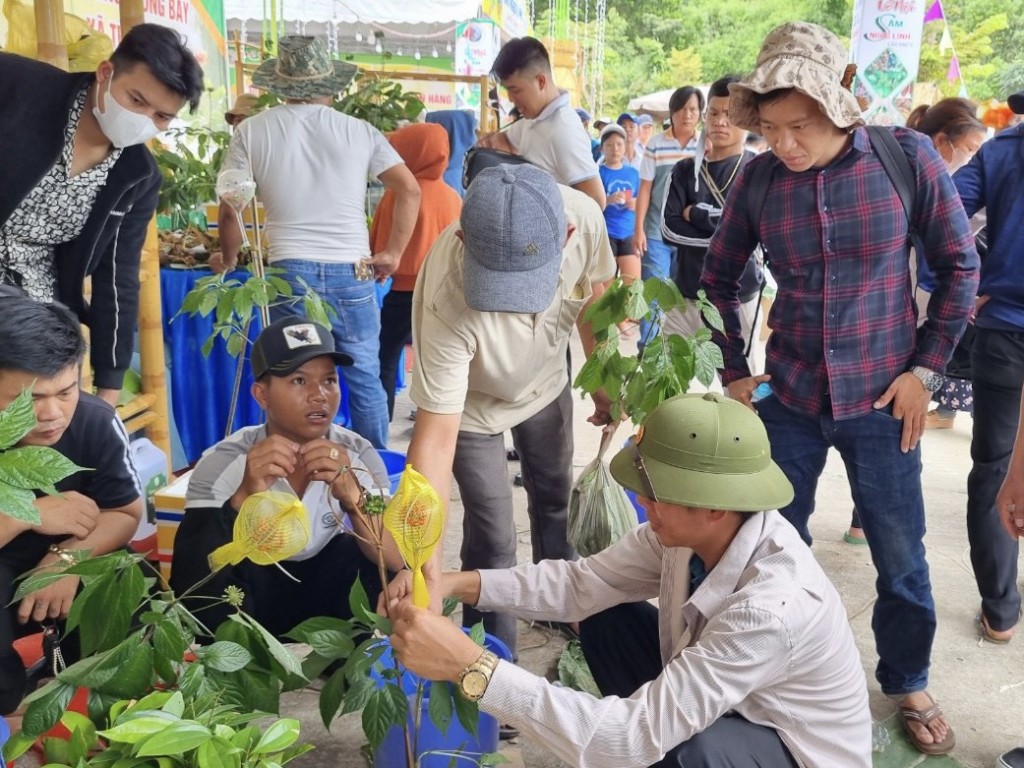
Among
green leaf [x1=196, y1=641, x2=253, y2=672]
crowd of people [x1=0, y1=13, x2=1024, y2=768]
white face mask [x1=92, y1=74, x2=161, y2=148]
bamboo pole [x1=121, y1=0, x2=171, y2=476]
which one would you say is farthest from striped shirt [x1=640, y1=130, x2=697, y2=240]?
green leaf [x1=196, y1=641, x2=253, y2=672]

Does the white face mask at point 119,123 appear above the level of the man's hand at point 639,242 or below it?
above

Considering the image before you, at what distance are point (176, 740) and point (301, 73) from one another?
2.74m

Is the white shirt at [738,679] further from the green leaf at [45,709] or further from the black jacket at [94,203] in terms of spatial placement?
the black jacket at [94,203]

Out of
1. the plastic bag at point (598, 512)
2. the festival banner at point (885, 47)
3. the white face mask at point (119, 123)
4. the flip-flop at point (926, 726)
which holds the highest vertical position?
the festival banner at point (885, 47)

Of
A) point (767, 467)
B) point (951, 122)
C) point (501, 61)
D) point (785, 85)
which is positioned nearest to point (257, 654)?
point (767, 467)

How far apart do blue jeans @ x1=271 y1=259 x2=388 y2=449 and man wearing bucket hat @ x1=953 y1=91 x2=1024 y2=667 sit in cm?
192

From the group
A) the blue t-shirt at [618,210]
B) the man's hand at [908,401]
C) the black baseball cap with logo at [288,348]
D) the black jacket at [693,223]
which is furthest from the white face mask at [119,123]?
the blue t-shirt at [618,210]

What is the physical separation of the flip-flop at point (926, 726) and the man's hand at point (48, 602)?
185cm

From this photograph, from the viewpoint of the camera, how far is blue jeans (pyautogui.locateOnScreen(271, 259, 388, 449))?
3314 millimetres

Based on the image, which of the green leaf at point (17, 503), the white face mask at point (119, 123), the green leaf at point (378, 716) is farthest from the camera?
the white face mask at point (119, 123)

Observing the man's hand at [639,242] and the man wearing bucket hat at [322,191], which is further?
the man's hand at [639,242]

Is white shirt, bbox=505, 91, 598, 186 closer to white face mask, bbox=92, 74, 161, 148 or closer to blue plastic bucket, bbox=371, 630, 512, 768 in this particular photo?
white face mask, bbox=92, 74, 161, 148

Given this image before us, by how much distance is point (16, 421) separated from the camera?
941 millimetres

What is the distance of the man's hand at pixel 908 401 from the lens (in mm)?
1974
